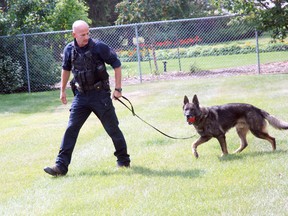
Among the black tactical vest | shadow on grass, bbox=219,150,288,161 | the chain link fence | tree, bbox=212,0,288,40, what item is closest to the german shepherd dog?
shadow on grass, bbox=219,150,288,161

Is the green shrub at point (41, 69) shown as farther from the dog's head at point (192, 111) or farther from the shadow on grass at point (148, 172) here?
the shadow on grass at point (148, 172)

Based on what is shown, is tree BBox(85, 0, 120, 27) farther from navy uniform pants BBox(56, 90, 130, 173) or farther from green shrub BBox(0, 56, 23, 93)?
navy uniform pants BBox(56, 90, 130, 173)

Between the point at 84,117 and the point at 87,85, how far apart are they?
47cm

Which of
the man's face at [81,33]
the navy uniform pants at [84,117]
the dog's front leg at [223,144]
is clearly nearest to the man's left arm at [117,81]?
the navy uniform pants at [84,117]

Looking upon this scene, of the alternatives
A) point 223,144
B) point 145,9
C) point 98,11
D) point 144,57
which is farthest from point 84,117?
point 98,11

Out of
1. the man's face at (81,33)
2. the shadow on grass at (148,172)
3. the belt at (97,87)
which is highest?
the man's face at (81,33)

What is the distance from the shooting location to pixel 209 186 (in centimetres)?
620

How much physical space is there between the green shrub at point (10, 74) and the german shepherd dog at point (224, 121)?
11.9 m

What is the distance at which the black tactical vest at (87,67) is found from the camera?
23.7 ft

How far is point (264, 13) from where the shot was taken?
58.1ft

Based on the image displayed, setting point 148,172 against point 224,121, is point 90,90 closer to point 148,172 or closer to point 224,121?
point 148,172

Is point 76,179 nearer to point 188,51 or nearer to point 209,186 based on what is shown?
point 209,186

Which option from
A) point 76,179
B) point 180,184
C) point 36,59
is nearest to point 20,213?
point 76,179

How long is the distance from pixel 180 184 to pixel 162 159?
151cm
